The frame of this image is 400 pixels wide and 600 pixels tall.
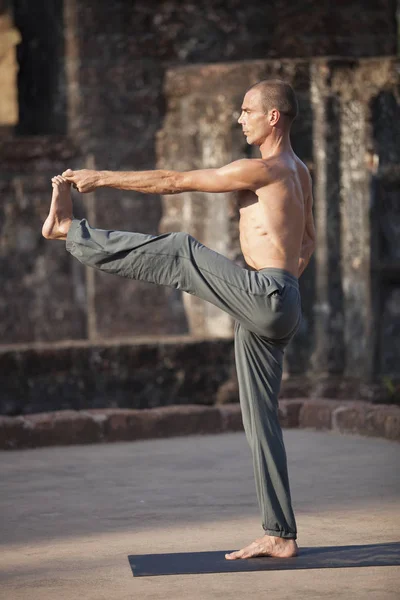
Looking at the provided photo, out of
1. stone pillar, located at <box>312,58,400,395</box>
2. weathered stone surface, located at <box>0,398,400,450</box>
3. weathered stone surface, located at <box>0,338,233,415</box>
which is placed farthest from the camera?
stone pillar, located at <box>312,58,400,395</box>

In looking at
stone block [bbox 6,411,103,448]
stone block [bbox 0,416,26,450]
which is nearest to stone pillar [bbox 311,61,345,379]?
stone block [bbox 6,411,103,448]

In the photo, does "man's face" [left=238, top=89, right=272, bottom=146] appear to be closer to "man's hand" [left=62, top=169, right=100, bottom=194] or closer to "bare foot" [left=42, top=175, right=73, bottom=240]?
"man's hand" [left=62, top=169, right=100, bottom=194]

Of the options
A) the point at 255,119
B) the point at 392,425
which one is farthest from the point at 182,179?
the point at 392,425

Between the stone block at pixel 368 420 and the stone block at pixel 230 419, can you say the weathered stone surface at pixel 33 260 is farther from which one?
the stone block at pixel 368 420

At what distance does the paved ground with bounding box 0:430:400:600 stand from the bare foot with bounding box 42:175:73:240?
4.07 ft

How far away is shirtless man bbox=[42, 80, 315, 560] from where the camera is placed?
4941 mm

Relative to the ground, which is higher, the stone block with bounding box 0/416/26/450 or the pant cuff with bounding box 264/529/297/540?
the pant cuff with bounding box 264/529/297/540

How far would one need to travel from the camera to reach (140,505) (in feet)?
20.4

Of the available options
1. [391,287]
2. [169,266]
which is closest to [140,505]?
[169,266]

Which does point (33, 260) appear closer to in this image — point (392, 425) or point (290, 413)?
point (290, 413)

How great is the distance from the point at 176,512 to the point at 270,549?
1.11 m

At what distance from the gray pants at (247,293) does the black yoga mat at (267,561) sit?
0.50ft

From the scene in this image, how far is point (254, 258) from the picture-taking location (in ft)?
16.8

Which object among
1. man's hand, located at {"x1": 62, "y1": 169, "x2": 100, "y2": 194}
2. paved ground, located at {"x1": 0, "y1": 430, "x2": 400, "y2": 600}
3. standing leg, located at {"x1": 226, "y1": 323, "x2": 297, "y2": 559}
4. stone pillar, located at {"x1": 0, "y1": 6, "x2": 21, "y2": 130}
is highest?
stone pillar, located at {"x1": 0, "y1": 6, "x2": 21, "y2": 130}
